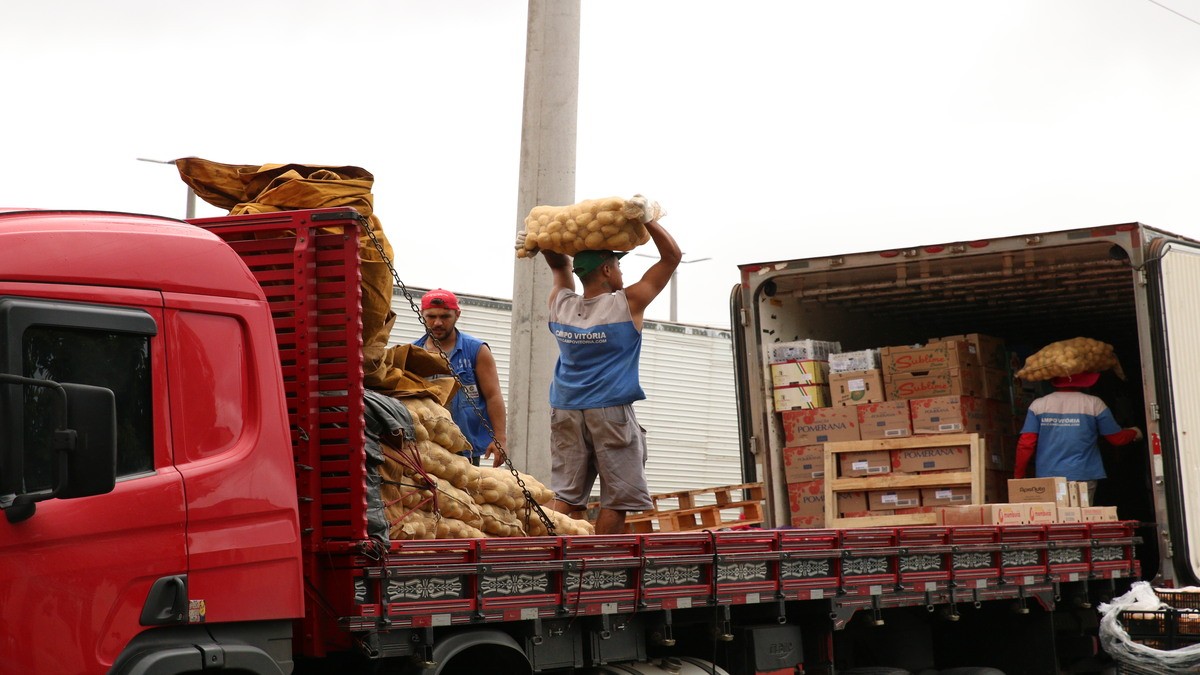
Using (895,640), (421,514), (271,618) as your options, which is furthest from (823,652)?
(271,618)

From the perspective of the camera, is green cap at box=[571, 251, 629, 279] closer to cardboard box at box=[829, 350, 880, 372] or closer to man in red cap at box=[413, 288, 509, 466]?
man in red cap at box=[413, 288, 509, 466]

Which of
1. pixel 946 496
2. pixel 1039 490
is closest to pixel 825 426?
pixel 946 496

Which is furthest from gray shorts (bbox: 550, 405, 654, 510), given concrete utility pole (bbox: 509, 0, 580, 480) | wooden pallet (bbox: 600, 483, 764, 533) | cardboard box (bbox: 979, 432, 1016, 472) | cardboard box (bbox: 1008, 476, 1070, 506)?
cardboard box (bbox: 979, 432, 1016, 472)

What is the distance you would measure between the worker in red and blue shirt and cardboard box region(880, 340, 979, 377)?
28.1 inches

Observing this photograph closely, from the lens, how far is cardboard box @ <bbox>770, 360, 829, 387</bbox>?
11602 millimetres

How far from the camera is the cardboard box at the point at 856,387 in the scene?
1156 centimetres

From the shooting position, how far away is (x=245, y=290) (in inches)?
207

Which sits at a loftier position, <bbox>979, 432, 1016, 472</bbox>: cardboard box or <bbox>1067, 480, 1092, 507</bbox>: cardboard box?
<bbox>979, 432, 1016, 472</bbox>: cardboard box

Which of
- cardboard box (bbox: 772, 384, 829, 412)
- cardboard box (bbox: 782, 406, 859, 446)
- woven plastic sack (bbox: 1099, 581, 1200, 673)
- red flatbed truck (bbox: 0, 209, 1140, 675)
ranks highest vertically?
cardboard box (bbox: 772, 384, 829, 412)

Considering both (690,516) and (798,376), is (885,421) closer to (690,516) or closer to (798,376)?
(798,376)

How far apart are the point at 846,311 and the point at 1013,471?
1.94m

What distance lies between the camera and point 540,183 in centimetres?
1145

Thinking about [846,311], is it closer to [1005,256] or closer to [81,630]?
[1005,256]

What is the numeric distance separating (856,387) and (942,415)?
28.9 inches
